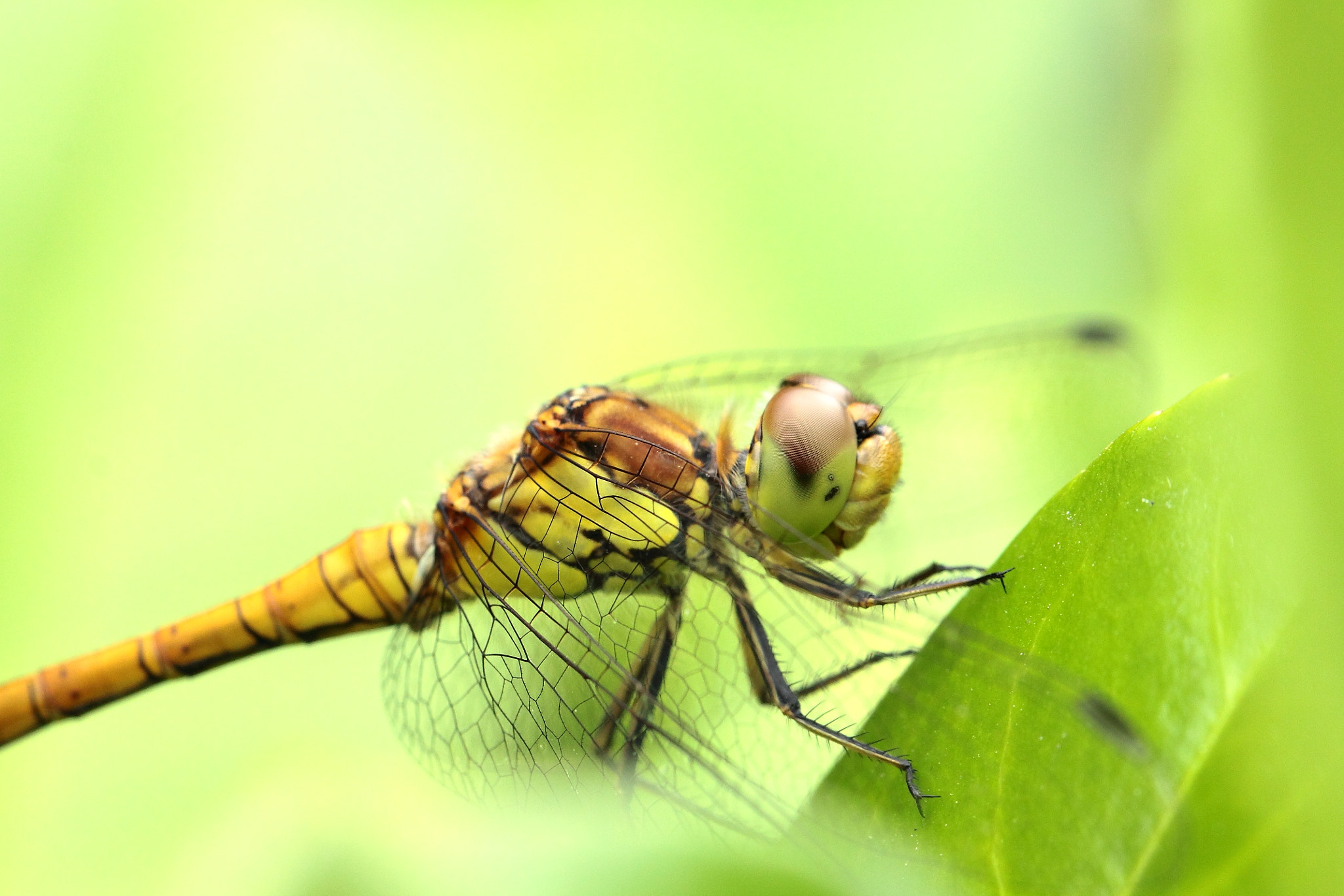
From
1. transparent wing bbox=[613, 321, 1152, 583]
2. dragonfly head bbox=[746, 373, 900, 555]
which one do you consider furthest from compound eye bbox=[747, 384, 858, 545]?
transparent wing bbox=[613, 321, 1152, 583]

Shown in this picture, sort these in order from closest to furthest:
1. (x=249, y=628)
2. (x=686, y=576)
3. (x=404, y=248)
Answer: (x=686, y=576), (x=249, y=628), (x=404, y=248)

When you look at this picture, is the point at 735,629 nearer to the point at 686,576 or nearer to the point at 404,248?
the point at 686,576

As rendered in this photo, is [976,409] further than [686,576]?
Yes

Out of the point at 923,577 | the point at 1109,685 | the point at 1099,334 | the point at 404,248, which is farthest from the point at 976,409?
the point at 404,248

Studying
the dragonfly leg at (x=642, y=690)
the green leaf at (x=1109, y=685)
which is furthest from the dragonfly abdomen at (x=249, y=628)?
the green leaf at (x=1109, y=685)

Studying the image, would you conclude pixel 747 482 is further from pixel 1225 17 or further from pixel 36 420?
pixel 36 420

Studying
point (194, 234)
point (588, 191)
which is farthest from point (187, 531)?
point (588, 191)

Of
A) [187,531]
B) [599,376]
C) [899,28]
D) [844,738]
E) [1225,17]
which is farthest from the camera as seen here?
[899,28]
